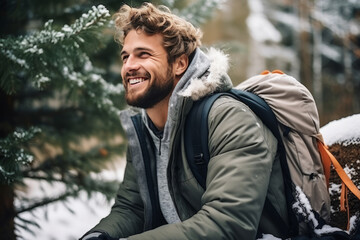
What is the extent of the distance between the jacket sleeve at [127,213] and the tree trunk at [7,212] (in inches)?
45.5

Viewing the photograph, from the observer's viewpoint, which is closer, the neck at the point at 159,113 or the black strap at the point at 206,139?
the black strap at the point at 206,139

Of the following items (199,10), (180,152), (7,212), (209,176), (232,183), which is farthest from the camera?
(199,10)

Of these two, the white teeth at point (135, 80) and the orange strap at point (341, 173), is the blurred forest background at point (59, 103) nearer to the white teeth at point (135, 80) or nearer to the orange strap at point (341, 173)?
the white teeth at point (135, 80)

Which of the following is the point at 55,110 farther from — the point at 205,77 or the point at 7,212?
the point at 205,77

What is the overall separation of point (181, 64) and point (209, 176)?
101 centimetres

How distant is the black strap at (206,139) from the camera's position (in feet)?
6.39

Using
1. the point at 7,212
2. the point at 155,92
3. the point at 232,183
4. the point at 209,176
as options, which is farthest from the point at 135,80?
the point at 7,212

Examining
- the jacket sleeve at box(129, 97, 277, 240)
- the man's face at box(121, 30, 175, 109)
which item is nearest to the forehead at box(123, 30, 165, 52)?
the man's face at box(121, 30, 175, 109)

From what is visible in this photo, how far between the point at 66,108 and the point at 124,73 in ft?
5.67

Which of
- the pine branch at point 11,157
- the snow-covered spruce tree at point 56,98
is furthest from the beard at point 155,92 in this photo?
the pine branch at point 11,157

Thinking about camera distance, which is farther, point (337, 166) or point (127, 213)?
point (127, 213)

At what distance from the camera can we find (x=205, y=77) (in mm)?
2234

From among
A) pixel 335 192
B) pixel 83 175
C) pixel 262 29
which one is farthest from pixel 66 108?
pixel 262 29

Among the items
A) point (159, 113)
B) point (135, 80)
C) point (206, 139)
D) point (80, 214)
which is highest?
point (135, 80)
